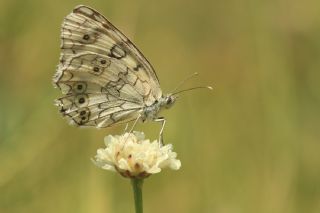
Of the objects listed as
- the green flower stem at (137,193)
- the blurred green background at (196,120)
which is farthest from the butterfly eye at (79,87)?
the blurred green background at (196,120)

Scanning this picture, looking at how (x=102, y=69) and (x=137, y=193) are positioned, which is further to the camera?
(x=102, y=69)

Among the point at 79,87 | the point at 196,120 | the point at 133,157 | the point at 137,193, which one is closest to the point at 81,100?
the point at 79,87

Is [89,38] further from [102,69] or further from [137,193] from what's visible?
[137,193]

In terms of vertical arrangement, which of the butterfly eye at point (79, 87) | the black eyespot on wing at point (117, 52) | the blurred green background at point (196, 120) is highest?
the black eyespot on wing at point (117, 52)

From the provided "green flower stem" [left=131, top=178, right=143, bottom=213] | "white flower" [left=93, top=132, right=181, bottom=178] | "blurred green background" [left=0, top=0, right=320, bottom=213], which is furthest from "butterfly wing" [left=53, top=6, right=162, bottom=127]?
"blurred green background" [left=0, top=0, right=320, bottom=213]

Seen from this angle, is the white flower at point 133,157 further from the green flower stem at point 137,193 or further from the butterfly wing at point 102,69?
the butterfly wing at point 102,69

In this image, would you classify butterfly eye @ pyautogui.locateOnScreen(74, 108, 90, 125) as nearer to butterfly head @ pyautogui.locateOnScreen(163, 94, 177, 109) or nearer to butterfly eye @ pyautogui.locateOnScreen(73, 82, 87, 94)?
butterfly eye @ pyautogui.locateOnScreen(73, 82, 87, 94)
